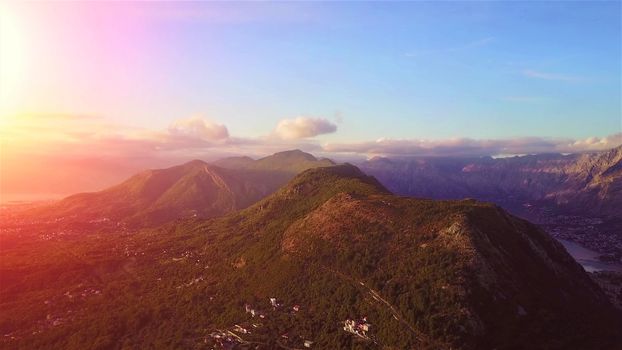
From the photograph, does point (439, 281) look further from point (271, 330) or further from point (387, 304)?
point (271, 330)

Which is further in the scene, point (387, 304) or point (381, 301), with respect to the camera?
point (381, 301)

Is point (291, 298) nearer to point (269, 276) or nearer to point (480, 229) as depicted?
point (269, 276)

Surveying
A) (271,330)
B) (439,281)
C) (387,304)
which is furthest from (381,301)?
(271,330)

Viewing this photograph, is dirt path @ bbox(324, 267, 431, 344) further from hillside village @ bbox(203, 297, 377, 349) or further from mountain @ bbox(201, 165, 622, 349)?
hillside village @ bbox(203, 297, 377, 349)

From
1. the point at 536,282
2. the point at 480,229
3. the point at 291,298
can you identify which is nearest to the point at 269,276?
the point at 291,298

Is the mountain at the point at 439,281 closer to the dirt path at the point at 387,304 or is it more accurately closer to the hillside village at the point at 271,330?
the dirt path at the point at 387,304

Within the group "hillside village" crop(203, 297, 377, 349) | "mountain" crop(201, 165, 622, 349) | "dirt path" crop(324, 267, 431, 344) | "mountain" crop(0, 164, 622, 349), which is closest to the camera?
"dirt path" crop(324, 267, 431, 344)

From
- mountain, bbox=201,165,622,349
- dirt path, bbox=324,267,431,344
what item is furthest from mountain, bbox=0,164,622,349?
dirt path, bbox=324,267,431,344

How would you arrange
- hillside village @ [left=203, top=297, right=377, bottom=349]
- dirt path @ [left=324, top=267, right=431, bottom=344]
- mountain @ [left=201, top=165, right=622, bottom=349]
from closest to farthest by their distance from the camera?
dirt path @ [left=324, top=267, right=431, bottom=344] → mountain @ [left=201, top=165, right=622, bottom=349] → hillside village @ [left=203, top=297, right=377, bottom=349]

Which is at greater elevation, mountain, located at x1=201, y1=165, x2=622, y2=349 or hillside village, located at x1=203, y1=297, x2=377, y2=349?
mountain, located at x1=201, y1=165, x2=622, y2=349

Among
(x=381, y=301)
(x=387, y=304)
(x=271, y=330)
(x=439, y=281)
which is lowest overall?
(x=271, y=330)

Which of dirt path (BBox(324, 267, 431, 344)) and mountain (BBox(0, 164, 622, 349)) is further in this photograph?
mountain (BBox(0, 164, 622, 349))

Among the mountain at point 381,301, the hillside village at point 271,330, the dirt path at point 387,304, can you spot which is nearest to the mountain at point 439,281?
the dirt path at point 387,304
